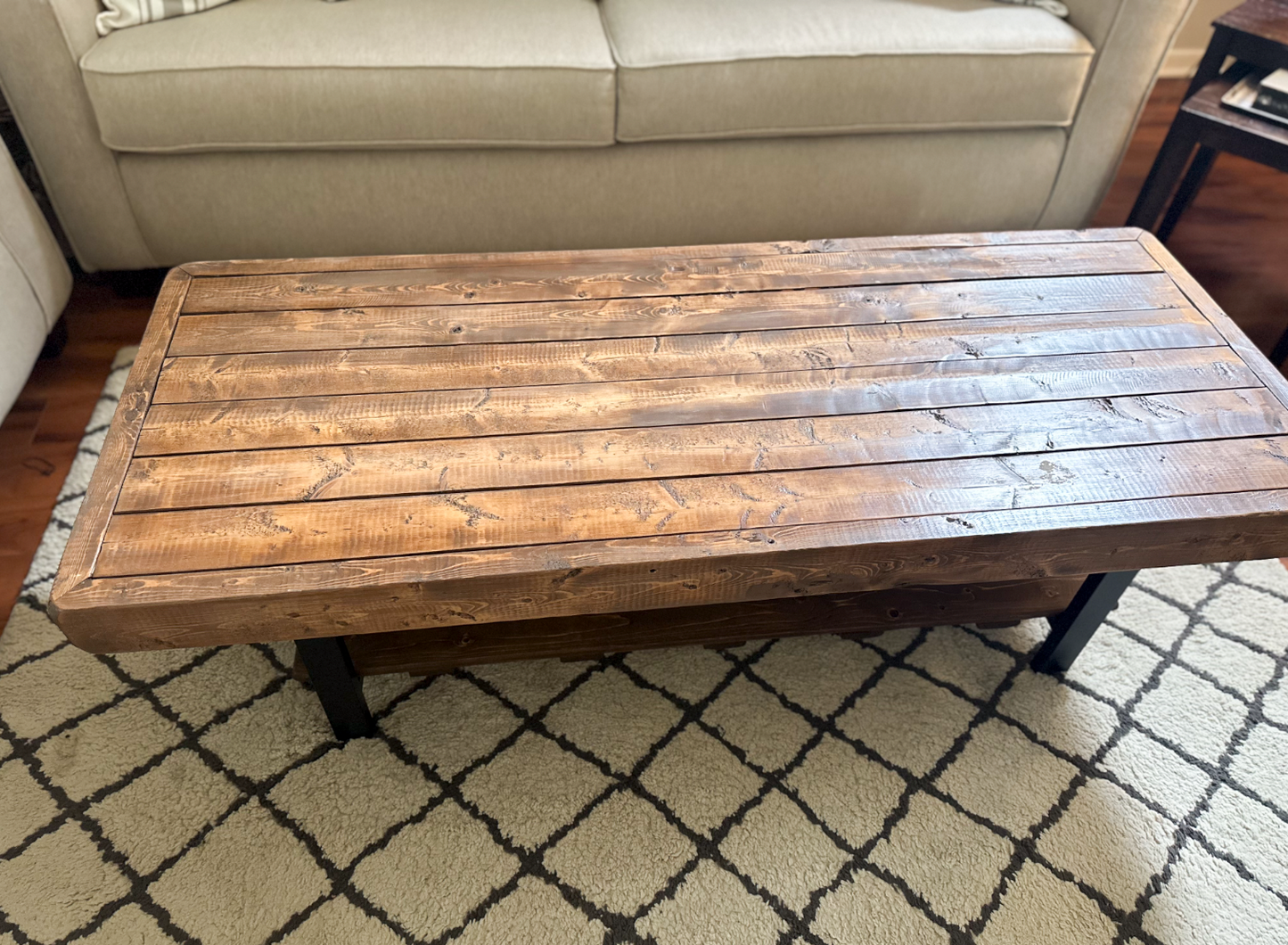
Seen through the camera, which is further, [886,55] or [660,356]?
[886,55]

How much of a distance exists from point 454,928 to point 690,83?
1.47 meters

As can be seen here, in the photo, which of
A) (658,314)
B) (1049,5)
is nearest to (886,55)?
(1049,5)

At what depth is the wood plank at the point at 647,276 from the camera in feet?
4.07

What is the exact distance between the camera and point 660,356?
3.84ft

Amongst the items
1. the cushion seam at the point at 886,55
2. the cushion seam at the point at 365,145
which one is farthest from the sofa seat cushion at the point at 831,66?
the cushion seam at the point at 365,145

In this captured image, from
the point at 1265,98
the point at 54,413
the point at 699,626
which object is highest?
the point at 1265,98

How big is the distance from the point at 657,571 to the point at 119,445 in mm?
624

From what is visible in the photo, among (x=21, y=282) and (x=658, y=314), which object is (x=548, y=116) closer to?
(x=658, y=314)

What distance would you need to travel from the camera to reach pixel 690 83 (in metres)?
1.72

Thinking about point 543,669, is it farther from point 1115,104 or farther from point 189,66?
point 1115,104

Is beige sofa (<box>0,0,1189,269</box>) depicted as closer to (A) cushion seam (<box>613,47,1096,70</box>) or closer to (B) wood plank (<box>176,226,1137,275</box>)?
(A) cushion seam (<box>613,47,1096,70</box>)

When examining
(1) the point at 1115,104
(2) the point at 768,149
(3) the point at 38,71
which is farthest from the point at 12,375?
(1) the point at 1115,104

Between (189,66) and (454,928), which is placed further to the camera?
(189,66)

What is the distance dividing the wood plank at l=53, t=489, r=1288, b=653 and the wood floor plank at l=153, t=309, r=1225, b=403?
281mm
